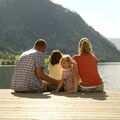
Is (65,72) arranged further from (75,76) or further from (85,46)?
(85,46)

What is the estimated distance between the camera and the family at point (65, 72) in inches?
314

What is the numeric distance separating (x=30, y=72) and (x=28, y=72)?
65 mm

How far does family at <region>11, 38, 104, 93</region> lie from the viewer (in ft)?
26.1

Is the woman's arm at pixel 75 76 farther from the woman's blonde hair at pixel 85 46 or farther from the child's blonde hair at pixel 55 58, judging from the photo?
the child's blonde hair at pixel 55 58

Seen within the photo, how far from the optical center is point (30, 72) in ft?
26.1

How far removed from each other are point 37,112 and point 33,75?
3118 millimetres

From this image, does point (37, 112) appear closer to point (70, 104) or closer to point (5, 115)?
point (5, 115)

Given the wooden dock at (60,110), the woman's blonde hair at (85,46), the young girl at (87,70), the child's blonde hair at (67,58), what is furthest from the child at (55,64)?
the wooden dock at (60,110)

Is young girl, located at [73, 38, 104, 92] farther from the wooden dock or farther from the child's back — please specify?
the wooden dock

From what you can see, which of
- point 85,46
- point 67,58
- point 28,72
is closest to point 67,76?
point 67,58

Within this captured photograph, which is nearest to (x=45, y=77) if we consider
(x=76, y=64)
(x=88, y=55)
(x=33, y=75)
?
(x=33, y=75)

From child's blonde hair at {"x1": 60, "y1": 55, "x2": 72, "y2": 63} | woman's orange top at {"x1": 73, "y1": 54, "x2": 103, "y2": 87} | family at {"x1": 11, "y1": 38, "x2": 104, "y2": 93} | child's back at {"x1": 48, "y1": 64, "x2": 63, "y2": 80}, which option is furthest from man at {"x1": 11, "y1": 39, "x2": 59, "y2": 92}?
child's back at {"x1": 48, "y1": 64, "x2": 63, "y2": 80}

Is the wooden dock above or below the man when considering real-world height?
below

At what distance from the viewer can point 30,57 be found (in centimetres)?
804
